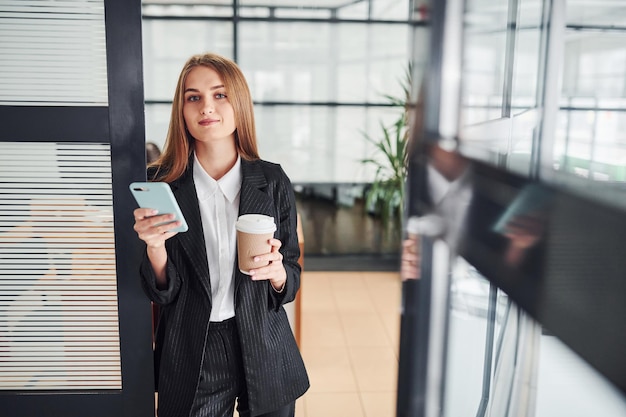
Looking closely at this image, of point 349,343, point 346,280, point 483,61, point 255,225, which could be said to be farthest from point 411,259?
point 346,280

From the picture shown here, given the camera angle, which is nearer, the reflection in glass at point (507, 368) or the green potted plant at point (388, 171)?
the reflection in glass at point (507, 368)

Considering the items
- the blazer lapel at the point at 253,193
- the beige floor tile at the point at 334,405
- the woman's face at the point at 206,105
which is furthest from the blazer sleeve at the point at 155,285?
the beige floor tile at the point at 334,405

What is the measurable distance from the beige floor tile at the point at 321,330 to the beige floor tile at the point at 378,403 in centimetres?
72

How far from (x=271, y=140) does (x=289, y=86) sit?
54 centimetres

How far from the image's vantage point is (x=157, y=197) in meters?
1.25

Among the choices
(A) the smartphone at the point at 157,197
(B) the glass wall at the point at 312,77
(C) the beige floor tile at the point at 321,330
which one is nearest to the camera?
(A) the smartphone at the point at 157,197

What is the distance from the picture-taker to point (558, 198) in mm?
310

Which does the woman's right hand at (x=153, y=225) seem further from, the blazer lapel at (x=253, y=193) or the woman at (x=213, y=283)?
the blazer lapel at (x=253, y=193)

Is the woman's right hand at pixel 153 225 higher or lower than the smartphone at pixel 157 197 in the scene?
lower

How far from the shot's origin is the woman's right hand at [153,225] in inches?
51.5

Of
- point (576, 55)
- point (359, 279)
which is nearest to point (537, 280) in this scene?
point (576, 55)

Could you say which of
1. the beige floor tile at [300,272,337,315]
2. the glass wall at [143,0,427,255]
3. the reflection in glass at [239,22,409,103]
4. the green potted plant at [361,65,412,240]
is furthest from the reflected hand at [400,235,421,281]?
the reflection in glass at [239,22,409,103]

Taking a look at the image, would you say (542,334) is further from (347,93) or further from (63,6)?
(347,93)

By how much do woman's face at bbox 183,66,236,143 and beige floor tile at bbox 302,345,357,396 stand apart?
2041 mm
